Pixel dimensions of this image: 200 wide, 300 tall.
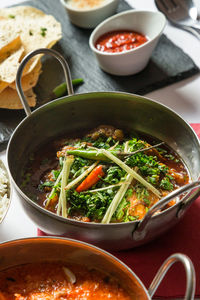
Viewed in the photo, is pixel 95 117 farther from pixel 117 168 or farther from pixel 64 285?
pixel 64 285

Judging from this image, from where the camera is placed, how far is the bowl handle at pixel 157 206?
4.83 feet

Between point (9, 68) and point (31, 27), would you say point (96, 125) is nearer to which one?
point (9, 68)

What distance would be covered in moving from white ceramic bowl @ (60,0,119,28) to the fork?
15.7 inches

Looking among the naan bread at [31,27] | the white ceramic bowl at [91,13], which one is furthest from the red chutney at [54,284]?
the white ceramic bowl at [91,13]

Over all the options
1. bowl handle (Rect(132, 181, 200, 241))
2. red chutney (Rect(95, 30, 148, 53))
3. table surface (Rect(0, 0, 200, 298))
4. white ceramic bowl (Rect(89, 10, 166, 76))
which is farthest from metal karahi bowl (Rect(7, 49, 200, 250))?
red chutney (Rect(95, 30, 148, 53))

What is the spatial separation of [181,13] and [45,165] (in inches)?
72.8

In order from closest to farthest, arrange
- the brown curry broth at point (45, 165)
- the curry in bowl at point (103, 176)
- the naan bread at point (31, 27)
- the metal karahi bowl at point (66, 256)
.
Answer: the metal karahi bowl at point (66, 256), the curry in bowl at point (103, 176), the brown curry broth at point (45, 165), the naan bread at point (31, 27)

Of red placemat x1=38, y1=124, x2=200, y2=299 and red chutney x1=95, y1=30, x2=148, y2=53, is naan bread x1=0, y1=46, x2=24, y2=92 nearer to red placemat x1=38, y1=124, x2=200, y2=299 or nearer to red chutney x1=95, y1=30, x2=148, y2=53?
red chutney x1=95, y1=30, x2=148, y2=53

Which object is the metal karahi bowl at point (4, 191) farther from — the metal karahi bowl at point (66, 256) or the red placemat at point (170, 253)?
the metal karahi bowl at point (66, 256)

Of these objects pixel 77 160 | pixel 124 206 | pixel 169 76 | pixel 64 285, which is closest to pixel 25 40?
pixel 169 76

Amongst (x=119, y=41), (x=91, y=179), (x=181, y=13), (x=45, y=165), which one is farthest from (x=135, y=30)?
(x=91, y=179)

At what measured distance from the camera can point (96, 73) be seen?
2.89m

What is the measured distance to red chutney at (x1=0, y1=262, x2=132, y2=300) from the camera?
1.49m

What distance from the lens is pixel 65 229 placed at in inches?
64.4
